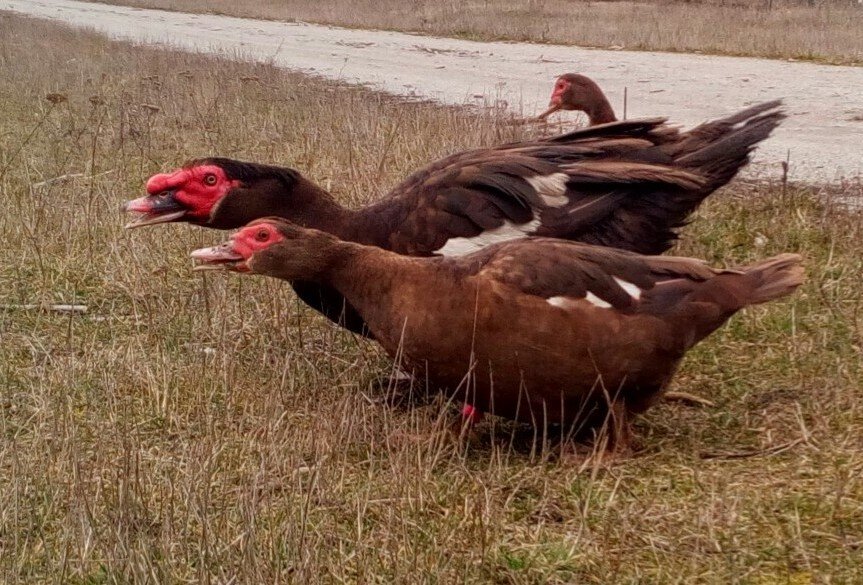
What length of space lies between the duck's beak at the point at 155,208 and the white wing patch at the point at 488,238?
4.00 ft

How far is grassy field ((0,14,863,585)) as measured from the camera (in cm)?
314

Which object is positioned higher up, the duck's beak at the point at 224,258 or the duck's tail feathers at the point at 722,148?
the duck's tail feathers at the point at 722,148

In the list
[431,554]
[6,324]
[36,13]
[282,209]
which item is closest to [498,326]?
[431,554]

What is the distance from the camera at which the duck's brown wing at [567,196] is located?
16.3 ft

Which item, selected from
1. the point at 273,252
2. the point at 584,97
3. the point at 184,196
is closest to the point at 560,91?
the point at 584,97

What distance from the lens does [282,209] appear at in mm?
5320

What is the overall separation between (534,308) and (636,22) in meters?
17.4

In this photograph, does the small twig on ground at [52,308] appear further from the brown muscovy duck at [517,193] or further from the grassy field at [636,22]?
the grassy field at [636,22]

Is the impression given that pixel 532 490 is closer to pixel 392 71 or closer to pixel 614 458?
pixel 614 458

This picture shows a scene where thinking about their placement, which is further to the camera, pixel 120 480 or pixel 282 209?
pixel 282 209

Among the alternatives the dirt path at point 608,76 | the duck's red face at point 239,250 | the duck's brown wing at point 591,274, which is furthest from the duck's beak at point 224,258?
the dirt path at point 608,76

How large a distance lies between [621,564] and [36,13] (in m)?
29.8

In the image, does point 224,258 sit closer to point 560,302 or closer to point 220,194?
point 220,194

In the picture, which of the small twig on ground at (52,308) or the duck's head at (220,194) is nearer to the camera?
the duck's head at (220,194)
